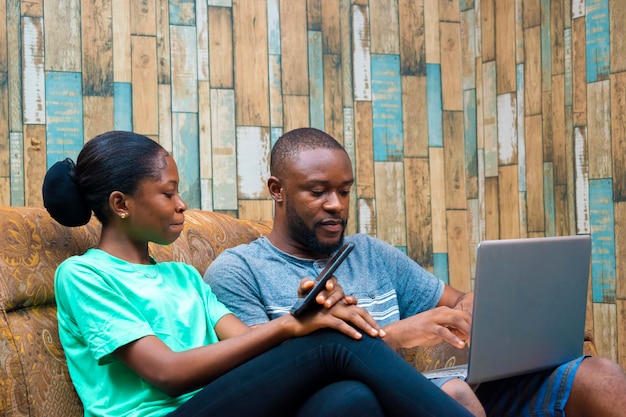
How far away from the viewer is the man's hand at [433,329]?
165cm

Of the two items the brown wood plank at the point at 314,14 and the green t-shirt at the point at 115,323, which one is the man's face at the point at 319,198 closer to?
the green t-shirt at the point at 115,323

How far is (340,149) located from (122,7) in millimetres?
1192

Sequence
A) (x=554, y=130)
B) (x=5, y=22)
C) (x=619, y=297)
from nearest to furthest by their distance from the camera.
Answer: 1. (x=5, y=22)
2. (x=619, y=297)
3. (x=554, y=130)

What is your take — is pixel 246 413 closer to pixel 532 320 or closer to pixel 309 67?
pixel 532 320

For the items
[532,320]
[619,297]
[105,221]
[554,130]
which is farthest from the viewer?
[554,130]

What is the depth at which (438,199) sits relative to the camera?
340 centimetres

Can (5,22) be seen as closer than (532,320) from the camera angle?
No

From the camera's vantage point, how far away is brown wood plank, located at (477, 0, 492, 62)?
3.38 m

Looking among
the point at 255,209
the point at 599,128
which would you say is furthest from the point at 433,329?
the point at 599,128

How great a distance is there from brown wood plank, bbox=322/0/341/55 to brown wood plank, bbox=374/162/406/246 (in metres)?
0.50

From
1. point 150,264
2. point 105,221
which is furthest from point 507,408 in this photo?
point 105,221

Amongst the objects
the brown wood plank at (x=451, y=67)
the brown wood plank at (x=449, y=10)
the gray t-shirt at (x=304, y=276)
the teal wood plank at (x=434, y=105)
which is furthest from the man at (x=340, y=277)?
the brown wood plank at (x=449, y=10)

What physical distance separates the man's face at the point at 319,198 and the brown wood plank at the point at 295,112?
104cm

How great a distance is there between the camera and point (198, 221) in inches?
88.4
